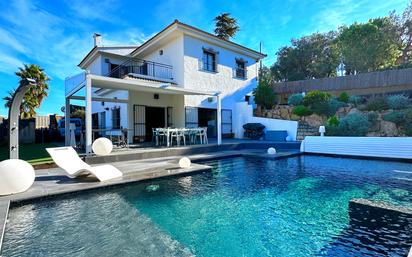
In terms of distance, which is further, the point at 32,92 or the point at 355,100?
the point at 32,92

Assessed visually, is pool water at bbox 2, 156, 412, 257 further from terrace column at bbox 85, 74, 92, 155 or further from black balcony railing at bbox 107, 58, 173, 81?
black balcony railing at bbox 107, 58, 173, 81

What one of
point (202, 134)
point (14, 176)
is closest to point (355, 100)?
point (202, 134)

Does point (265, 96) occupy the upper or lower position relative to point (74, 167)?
upper

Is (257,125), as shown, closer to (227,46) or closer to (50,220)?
(227,46)

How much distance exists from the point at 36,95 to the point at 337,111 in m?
25.0

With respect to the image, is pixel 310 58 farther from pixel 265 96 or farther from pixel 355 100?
pixel 265 96

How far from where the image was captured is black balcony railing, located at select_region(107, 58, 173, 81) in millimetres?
15533

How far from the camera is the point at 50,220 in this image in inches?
153

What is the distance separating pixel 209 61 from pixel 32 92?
1643 cm

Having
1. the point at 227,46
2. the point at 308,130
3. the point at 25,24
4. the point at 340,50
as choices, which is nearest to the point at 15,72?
the point at 25,24

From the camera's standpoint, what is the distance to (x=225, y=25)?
28484mm

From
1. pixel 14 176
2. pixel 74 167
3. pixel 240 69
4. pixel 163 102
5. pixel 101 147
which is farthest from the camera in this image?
pixel 240 69

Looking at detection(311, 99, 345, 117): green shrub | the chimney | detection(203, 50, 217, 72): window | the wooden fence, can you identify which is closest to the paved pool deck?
detection(311, 99, 345, 117): green shrub

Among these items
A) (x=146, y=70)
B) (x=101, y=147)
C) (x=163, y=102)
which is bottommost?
(x=101, y=147)
